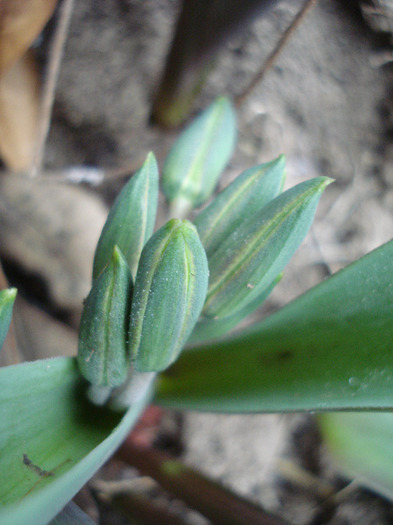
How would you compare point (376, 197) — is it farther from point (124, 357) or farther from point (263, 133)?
point (124, 357)

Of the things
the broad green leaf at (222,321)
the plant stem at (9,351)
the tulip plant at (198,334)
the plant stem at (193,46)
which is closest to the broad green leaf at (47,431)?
the tulip plant at (198,334)

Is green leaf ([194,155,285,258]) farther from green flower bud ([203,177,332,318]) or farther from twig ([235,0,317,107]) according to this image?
twig ([235,0,317,107])

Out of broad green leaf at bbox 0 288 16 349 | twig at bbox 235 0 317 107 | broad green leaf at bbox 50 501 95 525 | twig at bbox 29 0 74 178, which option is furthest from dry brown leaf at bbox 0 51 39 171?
broad green leaf at bbox 50 501 95 525

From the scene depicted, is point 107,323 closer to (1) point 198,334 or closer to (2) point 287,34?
(1) point 198,334

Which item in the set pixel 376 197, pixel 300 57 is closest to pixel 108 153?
pixel 300 57

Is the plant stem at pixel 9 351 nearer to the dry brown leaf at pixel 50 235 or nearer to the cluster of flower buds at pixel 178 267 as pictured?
the dry brown leaf at pixel 50 235

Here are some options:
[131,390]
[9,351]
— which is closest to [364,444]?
[131,390]

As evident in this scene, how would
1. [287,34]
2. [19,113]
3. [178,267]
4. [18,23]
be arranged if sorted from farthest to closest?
[19,113]
[287,34]
[18,23]
[178,267]
